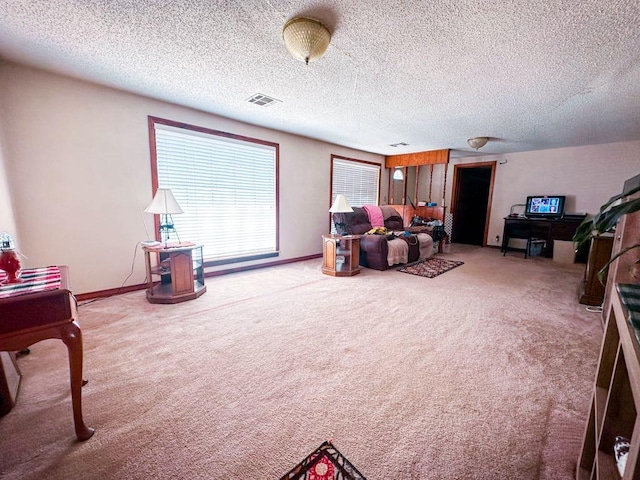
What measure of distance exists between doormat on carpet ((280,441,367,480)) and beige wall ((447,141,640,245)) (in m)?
6.12

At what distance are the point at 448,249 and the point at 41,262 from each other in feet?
22.7

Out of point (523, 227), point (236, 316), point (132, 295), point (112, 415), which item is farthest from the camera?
point (523, 227)

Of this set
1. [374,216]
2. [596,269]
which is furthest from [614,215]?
[374,216]

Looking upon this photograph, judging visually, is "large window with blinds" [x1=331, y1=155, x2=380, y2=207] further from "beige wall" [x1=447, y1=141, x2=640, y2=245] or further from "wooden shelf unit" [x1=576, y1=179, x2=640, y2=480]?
"wooden shelf unit" [x1=576, y1=179, x2=640, y2=480]

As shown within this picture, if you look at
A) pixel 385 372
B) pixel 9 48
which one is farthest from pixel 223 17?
pixel 385 372

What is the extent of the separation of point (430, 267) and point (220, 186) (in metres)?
3.72

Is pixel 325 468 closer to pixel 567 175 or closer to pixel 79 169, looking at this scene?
pixel 79 169

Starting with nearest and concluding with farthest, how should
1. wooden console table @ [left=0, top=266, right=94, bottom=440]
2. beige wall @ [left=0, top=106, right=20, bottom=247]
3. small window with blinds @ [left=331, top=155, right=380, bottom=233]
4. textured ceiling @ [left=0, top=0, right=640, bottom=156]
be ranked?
wooden console table @ [left=0, top=266, right=94, bottom=440] < textured ceiling @ [left=0, top=0, right=640, bottom=156] < beige wall @ [left=0, top=106, right=20, bottom=247] < small window with blinds @ [left=331, top=155, right=380, bottom=233]

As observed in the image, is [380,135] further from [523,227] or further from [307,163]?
[523,227]

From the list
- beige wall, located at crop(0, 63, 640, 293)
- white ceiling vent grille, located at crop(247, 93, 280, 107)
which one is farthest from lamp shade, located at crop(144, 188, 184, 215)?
white ceiling vent grille, located at crop(247, 93, 280, 107)

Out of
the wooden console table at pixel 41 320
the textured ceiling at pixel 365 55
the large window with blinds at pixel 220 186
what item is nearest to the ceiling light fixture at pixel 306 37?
the textured ceiling at pixel 365 55

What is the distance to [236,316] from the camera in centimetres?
254

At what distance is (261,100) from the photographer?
3123 millimetres

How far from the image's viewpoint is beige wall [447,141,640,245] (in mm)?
4957
